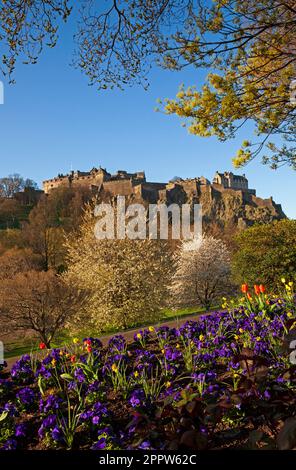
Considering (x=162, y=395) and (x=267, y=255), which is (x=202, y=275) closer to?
(x=267, y=255)

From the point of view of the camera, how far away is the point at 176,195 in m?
110

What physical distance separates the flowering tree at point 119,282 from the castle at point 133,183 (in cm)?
7891

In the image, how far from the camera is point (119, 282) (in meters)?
18.3

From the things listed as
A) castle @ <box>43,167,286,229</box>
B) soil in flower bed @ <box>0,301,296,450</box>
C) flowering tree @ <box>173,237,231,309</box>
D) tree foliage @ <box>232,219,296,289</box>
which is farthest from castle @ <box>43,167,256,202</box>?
soil in flower bed @ <box>0,301,296,450</box>

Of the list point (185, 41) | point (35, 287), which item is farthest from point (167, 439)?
point (35, 287)

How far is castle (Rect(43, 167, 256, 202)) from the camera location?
346ft

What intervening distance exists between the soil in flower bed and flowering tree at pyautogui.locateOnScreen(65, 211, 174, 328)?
40.4 feet

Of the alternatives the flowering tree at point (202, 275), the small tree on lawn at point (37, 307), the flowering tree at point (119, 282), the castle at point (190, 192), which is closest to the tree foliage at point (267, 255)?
the flowering tree at point (119, 282)

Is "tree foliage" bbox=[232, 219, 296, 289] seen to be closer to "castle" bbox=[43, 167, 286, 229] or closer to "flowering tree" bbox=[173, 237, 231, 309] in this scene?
"flowering tree" bbox=[173, 237, 231, 309]

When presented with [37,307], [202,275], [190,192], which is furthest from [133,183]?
[37,307]

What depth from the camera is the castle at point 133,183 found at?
4151 inches

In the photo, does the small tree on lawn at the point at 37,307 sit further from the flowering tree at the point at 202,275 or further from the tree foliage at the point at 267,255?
the tree foliage at the point at 267,255

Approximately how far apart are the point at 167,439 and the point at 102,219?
788 inches

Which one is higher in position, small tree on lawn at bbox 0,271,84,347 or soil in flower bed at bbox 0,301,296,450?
soil in flower bed at bbox 0,301,296,450
